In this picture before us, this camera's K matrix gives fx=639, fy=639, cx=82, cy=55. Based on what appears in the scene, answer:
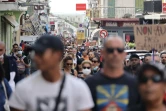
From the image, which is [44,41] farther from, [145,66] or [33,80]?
[145,66]

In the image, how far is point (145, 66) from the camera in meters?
5.12

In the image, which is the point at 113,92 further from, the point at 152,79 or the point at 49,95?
the point at 152,79

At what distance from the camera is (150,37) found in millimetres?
13516

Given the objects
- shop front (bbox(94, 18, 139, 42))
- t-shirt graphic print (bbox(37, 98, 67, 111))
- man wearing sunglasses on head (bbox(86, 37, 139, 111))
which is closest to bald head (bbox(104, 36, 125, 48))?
man wearing sunglasses on head (bbox(86, 37, 139, 111))

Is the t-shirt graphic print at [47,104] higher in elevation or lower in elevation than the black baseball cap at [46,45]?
lower

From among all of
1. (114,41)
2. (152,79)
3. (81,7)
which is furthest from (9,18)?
(81,7)

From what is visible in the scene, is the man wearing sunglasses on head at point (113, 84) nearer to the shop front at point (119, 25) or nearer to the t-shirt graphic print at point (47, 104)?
the t-shirt graphic print at point (47, 104)

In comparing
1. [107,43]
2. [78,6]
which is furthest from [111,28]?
[107,43]

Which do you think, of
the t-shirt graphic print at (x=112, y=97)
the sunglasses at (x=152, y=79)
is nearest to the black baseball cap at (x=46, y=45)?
the sunglasses at (x=152, y=79)

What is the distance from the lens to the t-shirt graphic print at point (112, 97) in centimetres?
617

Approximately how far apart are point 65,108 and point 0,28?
1180 inches

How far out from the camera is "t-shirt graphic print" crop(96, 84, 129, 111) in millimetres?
6172

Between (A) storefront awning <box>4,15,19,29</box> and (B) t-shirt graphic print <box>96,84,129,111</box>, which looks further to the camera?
(A) storefront awning <box>4,15,19,29</box>

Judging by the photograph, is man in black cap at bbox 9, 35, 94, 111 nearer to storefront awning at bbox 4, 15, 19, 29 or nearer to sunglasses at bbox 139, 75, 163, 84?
sunglasses at bbox 139, 75, 163, 84
